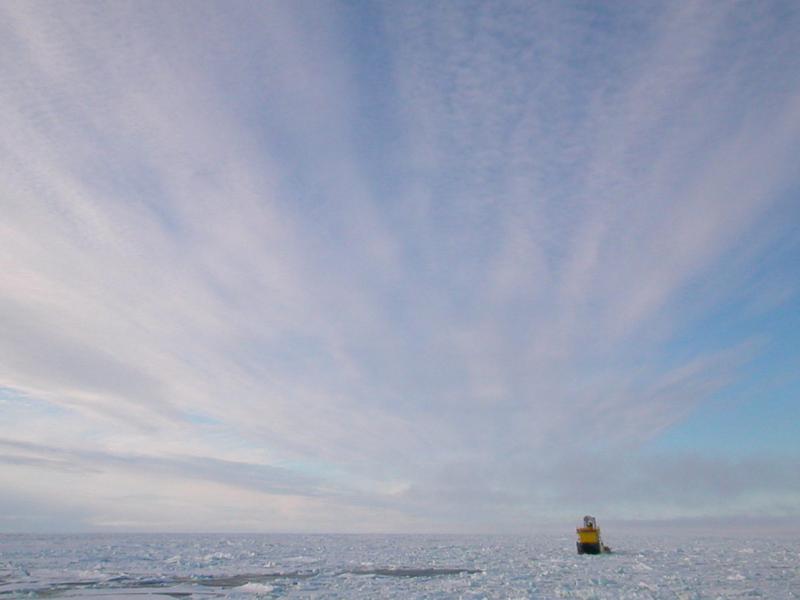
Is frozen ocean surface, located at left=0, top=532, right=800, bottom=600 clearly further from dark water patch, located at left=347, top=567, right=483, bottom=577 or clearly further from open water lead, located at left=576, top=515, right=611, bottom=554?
open water lead, located at left=576, top=515, right=611, bottom=554

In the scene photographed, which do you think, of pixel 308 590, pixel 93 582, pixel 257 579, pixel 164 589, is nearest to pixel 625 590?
pixel 308 590

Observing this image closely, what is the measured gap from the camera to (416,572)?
28.2 m

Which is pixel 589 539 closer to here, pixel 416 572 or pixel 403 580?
pixel 416 572

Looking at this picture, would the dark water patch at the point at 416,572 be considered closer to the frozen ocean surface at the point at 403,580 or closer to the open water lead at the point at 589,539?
the frozen ocean surface at the point at 403,580

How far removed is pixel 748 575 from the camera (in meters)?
25.6

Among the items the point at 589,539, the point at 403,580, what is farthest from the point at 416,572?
the point at 589,539

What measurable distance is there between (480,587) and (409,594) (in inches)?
135

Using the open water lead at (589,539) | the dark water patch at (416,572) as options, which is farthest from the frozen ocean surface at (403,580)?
the open water lead at (589,539)

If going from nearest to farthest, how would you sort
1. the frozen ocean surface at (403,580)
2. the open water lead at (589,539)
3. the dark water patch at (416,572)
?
the frozen ocean surface at (403,580) < the dark water patch at (416,572) < the open water lead at (589,539)

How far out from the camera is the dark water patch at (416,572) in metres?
27.0

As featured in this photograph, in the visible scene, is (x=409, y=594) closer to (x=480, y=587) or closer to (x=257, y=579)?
(x=480, y=587)

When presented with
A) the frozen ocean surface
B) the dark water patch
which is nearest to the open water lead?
the frozen ocean surface

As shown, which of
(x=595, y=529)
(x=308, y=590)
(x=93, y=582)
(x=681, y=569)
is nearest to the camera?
(x=308, y=590)

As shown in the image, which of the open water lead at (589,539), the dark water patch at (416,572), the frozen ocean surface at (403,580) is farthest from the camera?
the open water lead at (589,539)
